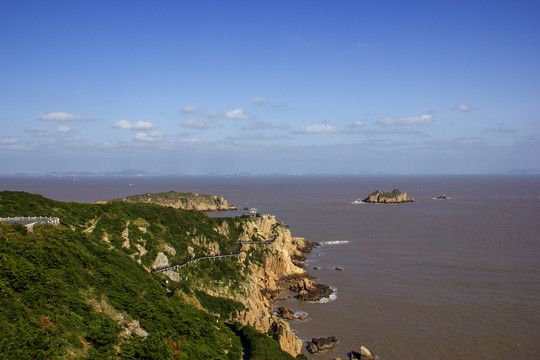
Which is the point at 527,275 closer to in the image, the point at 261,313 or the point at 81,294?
the point at 261,313

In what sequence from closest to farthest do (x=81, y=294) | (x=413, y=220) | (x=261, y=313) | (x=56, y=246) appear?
1. (x=81, y=294)
2. (x=56, y=246)
3. (x=261, y=313)
4. (x=413, y=220)

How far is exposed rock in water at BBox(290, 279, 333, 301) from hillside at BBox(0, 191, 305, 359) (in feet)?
11.6

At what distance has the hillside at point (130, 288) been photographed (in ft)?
58.0

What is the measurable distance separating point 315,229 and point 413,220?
3335cm

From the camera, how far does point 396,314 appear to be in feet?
132

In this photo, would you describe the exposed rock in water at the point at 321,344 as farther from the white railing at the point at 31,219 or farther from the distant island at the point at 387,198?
the distant island at the point at 387,198

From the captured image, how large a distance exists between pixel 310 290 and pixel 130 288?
90.6 feet

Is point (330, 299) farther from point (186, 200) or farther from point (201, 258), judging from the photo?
point (186, 200)

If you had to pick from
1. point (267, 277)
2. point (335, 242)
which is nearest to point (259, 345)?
point (267, 277)

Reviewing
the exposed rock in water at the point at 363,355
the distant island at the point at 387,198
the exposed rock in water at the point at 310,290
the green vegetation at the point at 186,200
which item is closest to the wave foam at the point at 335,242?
the exposed rock in water at the point at 310,290

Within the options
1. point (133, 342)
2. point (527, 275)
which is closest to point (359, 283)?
point (527, 275)

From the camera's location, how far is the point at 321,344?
33500 mm

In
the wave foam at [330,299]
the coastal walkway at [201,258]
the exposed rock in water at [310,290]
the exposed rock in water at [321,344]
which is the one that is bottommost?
the exposed rock in water at [321,344]

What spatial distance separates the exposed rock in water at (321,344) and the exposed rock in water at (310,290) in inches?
427
